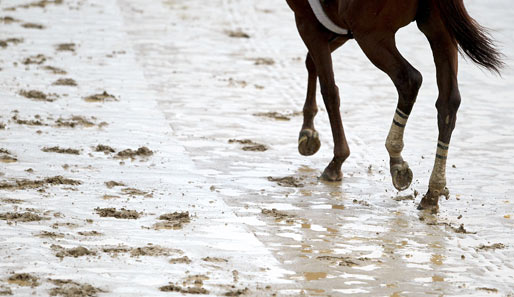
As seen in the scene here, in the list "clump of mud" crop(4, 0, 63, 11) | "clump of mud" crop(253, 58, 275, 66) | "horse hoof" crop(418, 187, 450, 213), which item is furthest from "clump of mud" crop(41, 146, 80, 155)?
"clump of mud" crop(4, 0, 63, 11)

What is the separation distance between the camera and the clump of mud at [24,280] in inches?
169

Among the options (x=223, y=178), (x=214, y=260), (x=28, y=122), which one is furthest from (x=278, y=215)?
(x=28, y=122)

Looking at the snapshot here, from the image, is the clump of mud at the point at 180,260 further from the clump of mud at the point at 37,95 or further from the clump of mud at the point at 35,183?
the clump of mud at the point at 37,95

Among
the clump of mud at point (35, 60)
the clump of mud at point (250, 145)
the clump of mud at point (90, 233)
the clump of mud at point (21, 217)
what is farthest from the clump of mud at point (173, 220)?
the clump of mud at point (35, 60)

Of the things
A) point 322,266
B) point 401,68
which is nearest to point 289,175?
point 401,68

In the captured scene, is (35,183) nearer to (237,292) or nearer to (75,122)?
(75,122)

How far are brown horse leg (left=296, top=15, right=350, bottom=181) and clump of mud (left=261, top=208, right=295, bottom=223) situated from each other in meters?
0.92

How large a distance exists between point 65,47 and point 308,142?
15.4ft

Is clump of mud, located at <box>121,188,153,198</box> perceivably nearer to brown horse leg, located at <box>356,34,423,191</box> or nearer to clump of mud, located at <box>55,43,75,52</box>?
brown horse leg, located at <box>356,34,423,191</box>

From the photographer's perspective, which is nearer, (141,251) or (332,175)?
(141,251)

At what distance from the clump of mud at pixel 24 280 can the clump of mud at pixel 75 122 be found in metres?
3.36

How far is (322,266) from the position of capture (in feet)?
15.8

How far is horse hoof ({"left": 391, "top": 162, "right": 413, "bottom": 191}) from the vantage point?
19.4 feet

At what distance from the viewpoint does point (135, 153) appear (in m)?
6.95
